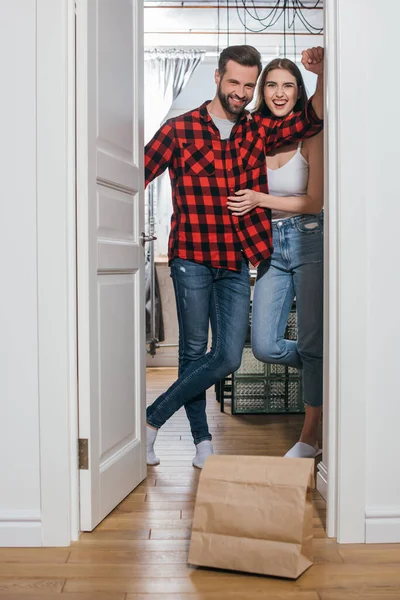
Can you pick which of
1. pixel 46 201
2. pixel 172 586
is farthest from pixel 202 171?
pixel 172 586

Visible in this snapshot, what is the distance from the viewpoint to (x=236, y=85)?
2.75m

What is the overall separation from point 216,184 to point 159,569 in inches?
58.0

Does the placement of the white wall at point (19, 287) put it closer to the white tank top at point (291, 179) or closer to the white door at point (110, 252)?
the white door at point (110, 252)

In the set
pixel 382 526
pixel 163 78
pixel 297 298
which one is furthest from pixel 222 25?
pixel 382 526

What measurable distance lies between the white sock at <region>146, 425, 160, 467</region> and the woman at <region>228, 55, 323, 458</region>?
Answer: 1.83 feet

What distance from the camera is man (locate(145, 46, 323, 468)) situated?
277 centimetres

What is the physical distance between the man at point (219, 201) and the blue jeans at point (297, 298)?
86mm

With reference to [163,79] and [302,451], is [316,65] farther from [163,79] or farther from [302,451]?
[163,79]

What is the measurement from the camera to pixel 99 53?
2244 mm

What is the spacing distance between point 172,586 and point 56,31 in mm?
1549

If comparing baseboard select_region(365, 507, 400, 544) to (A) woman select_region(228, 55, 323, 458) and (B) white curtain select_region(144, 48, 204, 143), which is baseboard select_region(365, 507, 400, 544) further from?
(B) white curtain select_region(144, 48, 204, 143)

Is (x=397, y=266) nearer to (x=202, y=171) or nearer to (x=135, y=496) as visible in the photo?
(x=202, y=171)

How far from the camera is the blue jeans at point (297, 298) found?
2777 mm

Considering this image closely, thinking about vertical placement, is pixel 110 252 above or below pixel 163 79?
below
